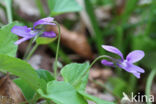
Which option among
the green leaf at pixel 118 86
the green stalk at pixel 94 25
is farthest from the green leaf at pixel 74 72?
the green stalk at pixel 94 25

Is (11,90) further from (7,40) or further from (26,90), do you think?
(7,40)

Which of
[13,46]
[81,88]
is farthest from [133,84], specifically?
[13,46]

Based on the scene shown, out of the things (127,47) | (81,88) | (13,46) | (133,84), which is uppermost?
(13,46)

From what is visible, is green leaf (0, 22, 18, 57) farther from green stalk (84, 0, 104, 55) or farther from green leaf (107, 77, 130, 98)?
green stalk (84, 0, 104, 55)

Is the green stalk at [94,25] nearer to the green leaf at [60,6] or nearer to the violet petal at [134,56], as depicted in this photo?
the green leaf at [60,6]

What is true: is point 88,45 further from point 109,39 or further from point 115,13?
point 115,13

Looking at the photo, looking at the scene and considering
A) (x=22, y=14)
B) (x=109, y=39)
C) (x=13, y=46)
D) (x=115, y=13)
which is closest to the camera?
(x=13, y=46)

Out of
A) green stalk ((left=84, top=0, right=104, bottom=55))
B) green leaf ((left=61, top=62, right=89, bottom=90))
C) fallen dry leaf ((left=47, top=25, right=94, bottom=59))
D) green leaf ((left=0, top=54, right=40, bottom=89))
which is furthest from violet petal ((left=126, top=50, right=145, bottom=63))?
fallen dry leaf ((left=47, top=25, right=94, bottom=59))
